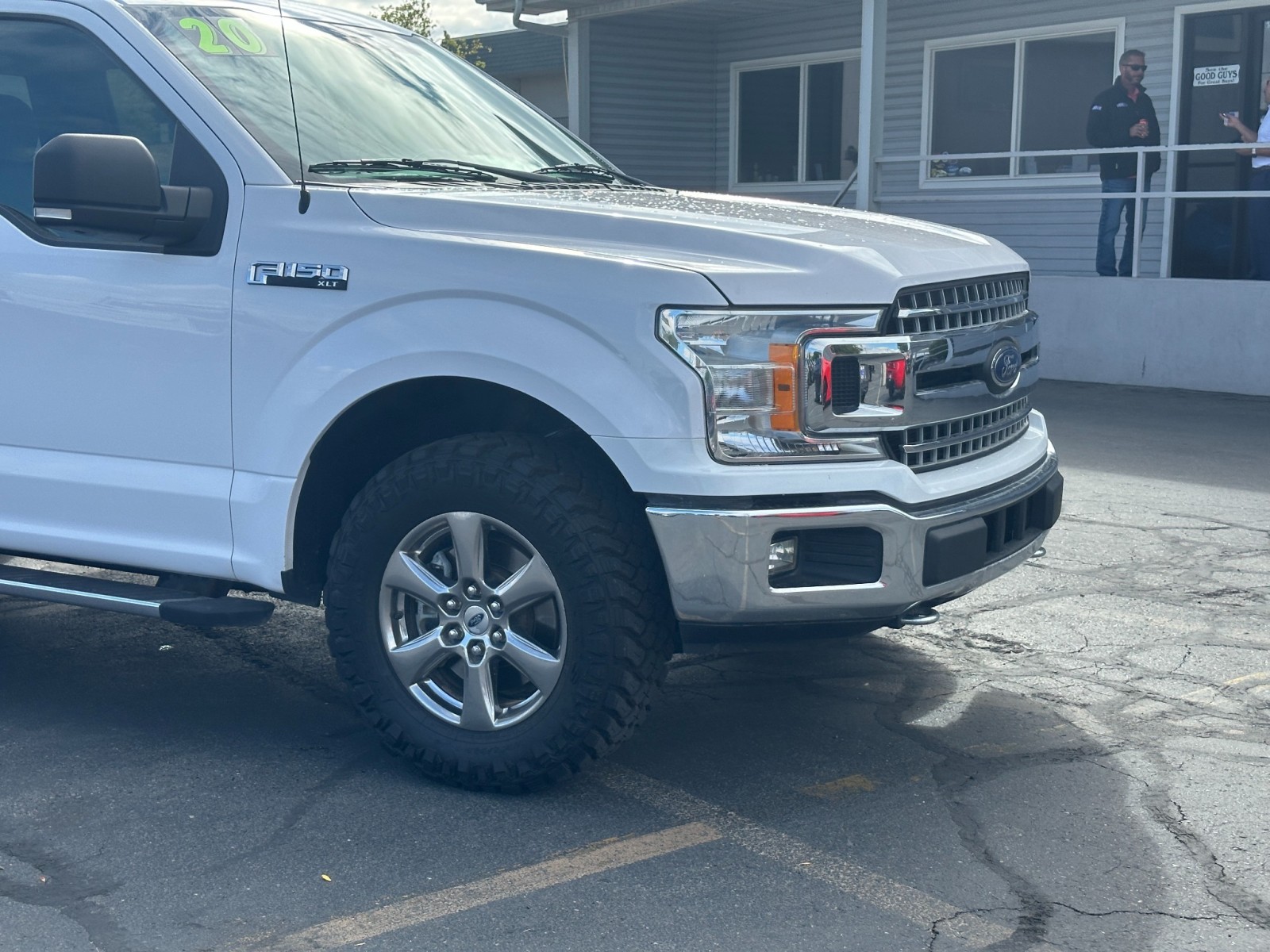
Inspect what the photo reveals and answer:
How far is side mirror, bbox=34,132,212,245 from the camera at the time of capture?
396cm

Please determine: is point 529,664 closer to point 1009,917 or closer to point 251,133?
point 1009,917

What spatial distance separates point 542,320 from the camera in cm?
377

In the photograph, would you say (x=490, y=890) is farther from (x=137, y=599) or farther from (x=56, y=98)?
(x=56, y=98)

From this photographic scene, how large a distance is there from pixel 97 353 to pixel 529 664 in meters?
1.55

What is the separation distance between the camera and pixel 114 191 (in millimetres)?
4004

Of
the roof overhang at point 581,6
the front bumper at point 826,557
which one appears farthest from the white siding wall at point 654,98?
the front bumper at point 826,557

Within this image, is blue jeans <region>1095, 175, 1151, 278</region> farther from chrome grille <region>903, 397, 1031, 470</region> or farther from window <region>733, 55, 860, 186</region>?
chrome grille <region>903, 397, 1031, 470</region>

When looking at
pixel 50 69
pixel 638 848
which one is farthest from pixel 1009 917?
pixel 50 69

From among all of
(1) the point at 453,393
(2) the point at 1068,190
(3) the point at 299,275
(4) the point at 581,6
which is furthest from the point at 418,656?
(4) the point at 581,6

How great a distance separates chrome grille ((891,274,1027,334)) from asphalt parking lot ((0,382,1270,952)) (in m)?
1.10

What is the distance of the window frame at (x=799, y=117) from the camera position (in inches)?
723

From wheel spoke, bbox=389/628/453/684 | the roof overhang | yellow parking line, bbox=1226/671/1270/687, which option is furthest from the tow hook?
the roof overhang

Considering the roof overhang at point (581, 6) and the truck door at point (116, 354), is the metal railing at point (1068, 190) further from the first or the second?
the truck door at point (116, 354)

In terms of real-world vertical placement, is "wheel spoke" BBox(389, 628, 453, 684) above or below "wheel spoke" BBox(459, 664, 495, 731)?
above
